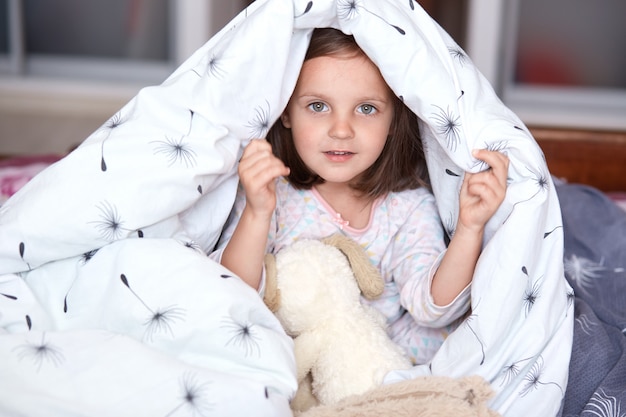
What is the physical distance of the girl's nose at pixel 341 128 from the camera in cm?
113

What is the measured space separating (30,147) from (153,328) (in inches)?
64.3

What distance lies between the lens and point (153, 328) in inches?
36.4

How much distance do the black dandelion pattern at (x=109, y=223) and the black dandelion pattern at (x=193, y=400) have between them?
24cm

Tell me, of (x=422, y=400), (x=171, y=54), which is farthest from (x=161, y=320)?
(x=171, y=54)

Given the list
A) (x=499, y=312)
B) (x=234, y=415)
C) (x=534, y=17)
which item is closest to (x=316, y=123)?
(x=499, y=312)

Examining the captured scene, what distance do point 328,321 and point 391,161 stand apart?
0.30m

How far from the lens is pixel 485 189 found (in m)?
1.06

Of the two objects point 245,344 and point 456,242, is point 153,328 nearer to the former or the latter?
point 245,344

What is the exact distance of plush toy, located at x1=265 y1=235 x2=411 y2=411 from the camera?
3.47ft

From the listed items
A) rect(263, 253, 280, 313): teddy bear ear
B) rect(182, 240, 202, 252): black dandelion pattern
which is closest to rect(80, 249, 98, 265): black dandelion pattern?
rect(182, 240, 202, 252): black dandelion pattern

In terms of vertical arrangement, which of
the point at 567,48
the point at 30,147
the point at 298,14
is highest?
the point at 298,14

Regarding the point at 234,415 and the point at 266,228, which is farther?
the point at 266,228

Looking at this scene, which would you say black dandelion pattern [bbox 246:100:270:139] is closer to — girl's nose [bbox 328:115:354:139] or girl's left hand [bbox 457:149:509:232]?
girl's nose [bbox 328:115:354:139]

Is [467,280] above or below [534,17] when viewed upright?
below
